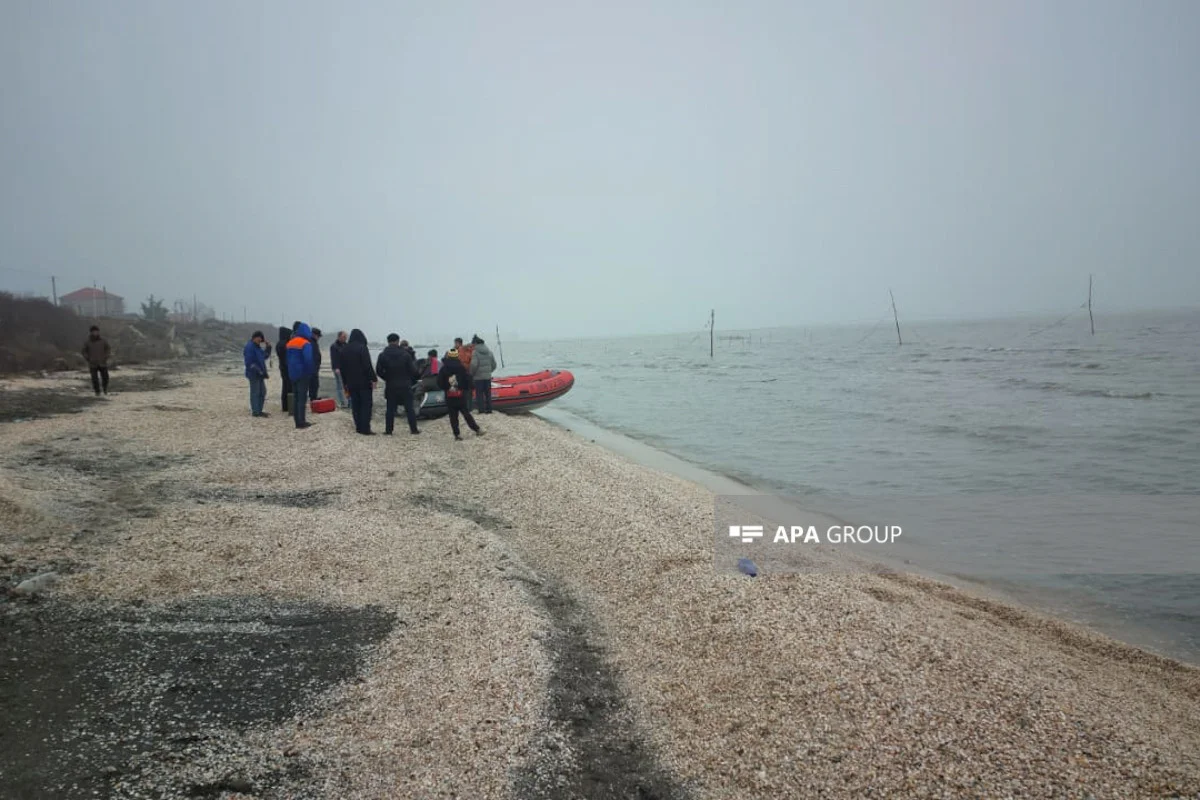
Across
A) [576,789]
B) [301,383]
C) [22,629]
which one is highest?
[301,383]

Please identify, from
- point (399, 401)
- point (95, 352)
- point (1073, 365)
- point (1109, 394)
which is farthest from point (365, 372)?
point (1073, 365)

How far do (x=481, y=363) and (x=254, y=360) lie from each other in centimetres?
452

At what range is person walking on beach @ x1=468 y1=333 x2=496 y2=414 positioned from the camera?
46.7ft

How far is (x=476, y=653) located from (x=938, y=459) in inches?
423

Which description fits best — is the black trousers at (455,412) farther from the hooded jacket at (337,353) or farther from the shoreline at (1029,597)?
the shoreline at (1029,597)

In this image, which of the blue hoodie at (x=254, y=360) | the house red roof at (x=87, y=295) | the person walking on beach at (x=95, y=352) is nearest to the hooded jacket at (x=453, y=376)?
the blue hoodie at (x=254, y=360)

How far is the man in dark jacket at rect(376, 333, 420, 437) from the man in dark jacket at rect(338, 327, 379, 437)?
24 cm

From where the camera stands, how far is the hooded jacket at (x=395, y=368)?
447 inches

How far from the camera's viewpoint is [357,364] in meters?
11.4

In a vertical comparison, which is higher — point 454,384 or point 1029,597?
point 454,384

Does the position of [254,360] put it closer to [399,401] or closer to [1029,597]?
[399,401]

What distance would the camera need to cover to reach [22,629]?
391cm

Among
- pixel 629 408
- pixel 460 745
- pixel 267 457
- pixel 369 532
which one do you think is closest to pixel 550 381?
pixel 629 408

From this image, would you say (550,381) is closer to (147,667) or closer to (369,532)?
(369,532)
